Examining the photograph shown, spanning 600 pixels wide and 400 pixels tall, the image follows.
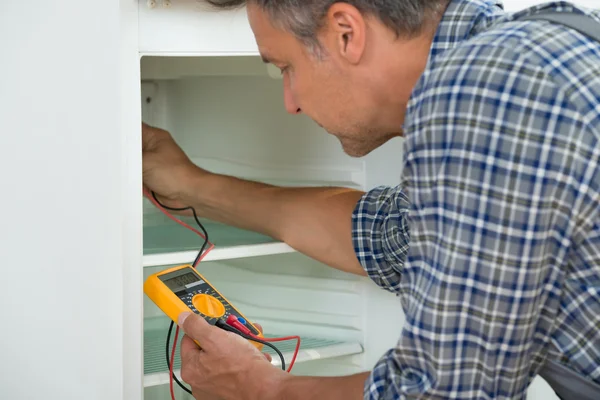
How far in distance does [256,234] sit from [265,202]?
0.15 m

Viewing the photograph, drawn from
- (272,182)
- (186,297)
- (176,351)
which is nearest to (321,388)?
(186,297)

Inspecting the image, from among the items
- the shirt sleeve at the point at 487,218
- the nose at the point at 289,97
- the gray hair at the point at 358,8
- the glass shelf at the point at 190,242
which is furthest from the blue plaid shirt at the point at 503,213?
the glass shelf at the point at 190,242

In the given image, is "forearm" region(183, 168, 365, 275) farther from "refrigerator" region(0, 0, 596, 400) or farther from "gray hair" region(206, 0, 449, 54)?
"gray hair" region(206, 0, 449, 54)

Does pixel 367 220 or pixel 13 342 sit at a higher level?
pixel 367 220

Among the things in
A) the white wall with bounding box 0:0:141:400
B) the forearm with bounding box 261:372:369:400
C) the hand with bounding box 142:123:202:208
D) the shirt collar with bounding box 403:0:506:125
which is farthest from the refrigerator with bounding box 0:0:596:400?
the shirt collar with bounding box 403:0:506:125

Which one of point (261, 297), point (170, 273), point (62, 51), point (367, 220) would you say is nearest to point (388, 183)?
point (367, 220)

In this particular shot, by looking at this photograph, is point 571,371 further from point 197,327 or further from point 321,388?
point 197,327

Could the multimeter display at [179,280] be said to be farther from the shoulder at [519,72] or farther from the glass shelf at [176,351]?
the shoulder at [519,72]

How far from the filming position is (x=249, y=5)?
3.00 feet

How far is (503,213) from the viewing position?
2.29 feet


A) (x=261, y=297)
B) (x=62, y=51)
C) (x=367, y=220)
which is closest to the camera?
(x=62, y=51)

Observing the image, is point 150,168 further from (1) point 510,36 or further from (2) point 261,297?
(1) point 510,36

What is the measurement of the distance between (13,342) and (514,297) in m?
0.77

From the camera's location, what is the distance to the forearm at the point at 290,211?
49.6 inches
